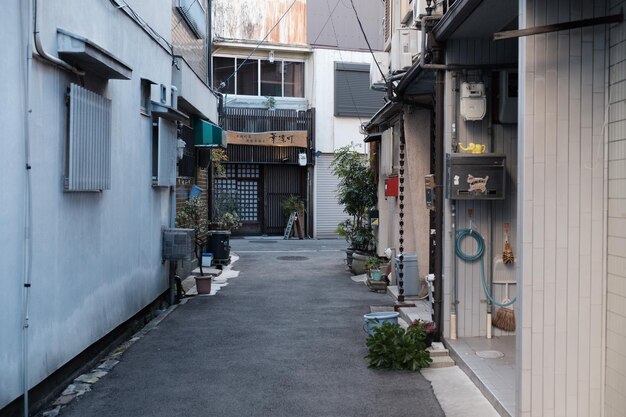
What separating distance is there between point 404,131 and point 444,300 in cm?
434

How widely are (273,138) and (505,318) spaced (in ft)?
59.2

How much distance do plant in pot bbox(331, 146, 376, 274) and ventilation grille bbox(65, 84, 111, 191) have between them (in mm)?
9364

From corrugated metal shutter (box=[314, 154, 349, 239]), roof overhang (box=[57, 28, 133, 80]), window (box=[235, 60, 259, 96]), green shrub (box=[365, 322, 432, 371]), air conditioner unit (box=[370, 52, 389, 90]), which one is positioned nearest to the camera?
roof overhang (box=[57, 28, 133, 80])

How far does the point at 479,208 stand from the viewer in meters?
7.86

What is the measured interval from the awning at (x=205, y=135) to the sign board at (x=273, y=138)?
9408 mm

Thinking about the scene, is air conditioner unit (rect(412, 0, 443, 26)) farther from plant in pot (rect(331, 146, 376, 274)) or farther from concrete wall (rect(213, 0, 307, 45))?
concrete wall (rect(213, 0, 307, 45))

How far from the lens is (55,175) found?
6.04m

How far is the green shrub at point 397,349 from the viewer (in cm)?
711

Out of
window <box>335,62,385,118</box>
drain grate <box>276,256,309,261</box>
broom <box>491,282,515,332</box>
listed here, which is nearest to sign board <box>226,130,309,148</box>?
window <box>335,62,385,118</box>

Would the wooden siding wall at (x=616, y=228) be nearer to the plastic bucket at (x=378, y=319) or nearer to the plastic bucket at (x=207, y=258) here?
the plastic bucket at (x=378, y=319)

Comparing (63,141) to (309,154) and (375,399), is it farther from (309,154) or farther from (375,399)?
(309,154)

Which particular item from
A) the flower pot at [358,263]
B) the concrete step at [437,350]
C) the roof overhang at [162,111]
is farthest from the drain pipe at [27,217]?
the flower pot at [358,263]

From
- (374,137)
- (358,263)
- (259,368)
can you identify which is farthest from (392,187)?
(259,368)

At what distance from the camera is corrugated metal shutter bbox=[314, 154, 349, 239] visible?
2577 cm
